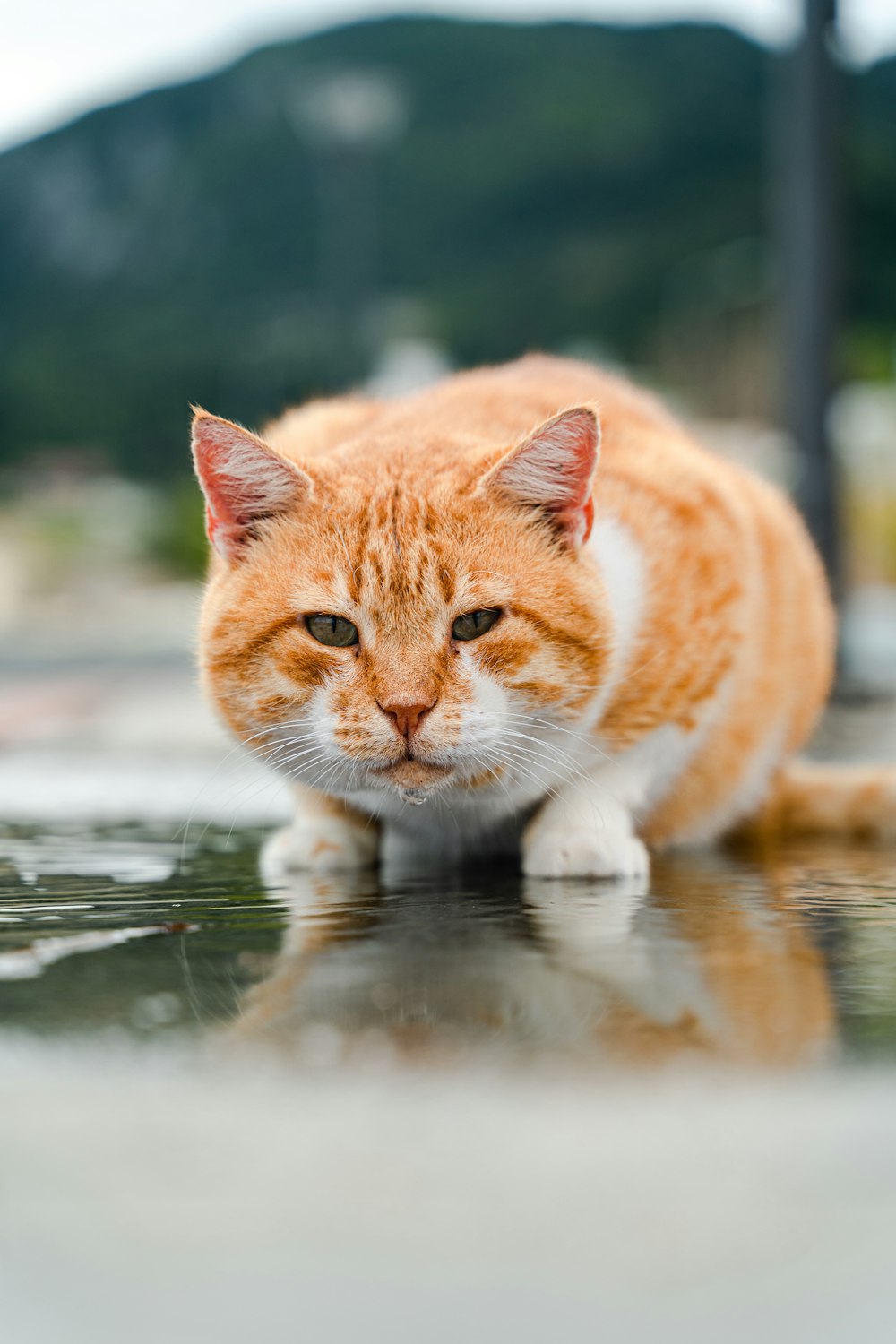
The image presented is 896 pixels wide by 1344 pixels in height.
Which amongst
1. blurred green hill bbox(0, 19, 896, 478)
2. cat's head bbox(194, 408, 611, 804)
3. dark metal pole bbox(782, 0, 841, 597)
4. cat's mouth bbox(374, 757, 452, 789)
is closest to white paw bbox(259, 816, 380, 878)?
cat's head bbox(194, 408, 611, 804)

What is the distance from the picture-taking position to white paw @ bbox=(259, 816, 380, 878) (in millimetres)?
1495

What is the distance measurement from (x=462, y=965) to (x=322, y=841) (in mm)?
594

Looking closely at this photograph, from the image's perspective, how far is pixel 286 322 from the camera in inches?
301

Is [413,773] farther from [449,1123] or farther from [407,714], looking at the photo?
[449,1123]

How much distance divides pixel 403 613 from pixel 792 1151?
0.77 metres

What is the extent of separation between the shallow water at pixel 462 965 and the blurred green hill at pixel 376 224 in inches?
224

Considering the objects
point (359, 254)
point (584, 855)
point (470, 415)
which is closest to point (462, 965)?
point (584, 855)

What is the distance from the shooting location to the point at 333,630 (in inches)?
52.6

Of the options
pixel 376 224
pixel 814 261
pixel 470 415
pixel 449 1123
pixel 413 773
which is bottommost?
pixel 449 1123

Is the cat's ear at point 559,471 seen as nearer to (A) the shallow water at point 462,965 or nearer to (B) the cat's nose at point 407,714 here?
(B) the cat's nose at point 407,714

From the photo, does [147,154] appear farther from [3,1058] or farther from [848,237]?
[3,1058]

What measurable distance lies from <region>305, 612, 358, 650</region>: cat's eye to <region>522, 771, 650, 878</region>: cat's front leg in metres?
0.29

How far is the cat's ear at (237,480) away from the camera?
137cm

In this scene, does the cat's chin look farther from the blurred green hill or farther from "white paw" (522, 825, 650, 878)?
the blurred green hill
